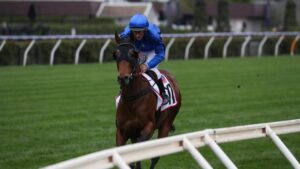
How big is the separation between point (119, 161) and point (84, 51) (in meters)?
18.1

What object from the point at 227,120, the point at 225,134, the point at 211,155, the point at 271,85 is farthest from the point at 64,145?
the point at 271,85

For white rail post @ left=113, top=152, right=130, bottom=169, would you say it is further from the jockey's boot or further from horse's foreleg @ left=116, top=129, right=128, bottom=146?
the jockey's boot

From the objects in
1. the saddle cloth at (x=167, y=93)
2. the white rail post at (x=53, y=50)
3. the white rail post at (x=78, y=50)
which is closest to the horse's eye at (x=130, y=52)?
the saddle cloth at (x=167, y=93)

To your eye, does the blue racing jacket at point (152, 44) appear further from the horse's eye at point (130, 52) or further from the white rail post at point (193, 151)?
the white rail post at point (193, 151)

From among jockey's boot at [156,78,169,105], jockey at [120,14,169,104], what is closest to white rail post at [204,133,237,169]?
jockey at [120,14,169,104]

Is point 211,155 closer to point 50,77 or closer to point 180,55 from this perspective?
point 50,77

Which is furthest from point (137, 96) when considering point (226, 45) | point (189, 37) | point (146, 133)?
point (226, 45)

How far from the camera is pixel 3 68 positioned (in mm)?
19344

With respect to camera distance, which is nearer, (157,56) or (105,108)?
(157,56)

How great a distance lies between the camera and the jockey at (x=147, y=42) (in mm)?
7012

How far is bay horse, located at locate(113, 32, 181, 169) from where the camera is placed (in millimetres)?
6613

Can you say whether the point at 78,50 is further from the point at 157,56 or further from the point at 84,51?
the point at 157,56

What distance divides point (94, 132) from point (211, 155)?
6.95 feet

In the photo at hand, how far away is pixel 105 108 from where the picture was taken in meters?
12.1
